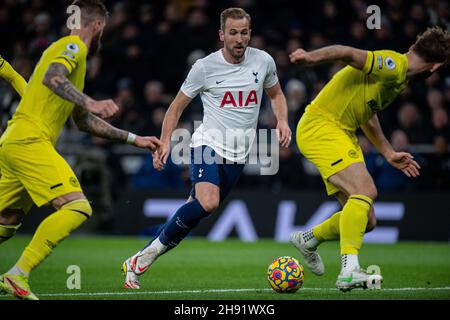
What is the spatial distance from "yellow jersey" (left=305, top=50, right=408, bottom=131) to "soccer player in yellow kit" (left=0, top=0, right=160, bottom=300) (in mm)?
2163

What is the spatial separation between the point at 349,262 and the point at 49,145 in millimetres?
2889

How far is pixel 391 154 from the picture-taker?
897cm

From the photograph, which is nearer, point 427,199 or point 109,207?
point 427,199

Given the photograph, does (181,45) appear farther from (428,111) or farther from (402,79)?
(402,79)

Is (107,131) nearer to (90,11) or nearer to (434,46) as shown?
(90,11)

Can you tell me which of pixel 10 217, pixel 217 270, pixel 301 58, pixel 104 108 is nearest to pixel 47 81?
pixel 104 108

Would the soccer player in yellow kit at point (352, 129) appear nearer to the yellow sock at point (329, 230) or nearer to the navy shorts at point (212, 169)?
the yellow sock at point (329, 230)

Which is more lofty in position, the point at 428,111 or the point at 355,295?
the point at 428,111

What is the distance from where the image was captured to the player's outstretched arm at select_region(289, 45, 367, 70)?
291 inches

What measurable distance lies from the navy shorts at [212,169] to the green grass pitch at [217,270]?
41.2 inches

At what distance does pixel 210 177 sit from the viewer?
8648 mm

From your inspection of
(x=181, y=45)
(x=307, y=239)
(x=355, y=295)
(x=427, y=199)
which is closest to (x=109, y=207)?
(x=181, y=45)

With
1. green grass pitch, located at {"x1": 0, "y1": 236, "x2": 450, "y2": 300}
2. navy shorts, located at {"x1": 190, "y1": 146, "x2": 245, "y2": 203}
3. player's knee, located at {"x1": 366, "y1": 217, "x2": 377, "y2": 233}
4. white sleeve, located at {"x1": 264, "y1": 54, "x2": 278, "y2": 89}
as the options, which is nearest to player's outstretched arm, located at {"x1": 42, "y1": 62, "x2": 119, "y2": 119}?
green grass pitch, located at {"x1": 0, "y1": 236, "x2": 450, "y2": 300}
